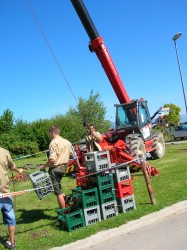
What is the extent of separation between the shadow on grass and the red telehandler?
4.62m

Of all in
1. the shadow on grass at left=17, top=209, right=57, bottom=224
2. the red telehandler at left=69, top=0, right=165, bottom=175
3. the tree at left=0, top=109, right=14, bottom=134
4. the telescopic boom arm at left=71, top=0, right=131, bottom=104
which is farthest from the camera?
the tree at left=0, top=109, right=14, bottom=134

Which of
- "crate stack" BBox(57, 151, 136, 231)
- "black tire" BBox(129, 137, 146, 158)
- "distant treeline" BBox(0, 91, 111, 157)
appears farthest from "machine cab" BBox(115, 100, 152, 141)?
"distant treeline" BBox(0, 91, 111, 157)

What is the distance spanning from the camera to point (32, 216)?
7820 mm

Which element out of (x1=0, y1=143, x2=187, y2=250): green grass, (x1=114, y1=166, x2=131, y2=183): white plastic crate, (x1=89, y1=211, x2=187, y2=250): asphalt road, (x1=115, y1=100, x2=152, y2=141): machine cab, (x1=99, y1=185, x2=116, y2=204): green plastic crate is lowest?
(x1=89, y1=211, x2=187, y2=250): asphalt road

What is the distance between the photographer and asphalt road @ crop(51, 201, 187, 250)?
5434 mm

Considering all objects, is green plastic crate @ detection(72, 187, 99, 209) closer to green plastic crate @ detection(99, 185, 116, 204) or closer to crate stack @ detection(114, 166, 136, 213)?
green plastic crate @ detection(99, 185, 116, 204)

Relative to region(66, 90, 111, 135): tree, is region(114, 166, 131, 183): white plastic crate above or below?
below

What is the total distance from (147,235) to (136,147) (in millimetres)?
6600

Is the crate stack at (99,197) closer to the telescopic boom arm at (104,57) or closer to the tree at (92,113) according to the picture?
the telescopic boom arm at (104,57)

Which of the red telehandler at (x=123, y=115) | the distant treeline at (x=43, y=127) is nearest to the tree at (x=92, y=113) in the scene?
the distant treeline at (x=43, y=127)

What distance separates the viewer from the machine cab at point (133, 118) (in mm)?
14023

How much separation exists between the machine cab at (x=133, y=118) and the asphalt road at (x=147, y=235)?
7.37 metres

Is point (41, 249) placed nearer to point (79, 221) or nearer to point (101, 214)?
point (79, 221)

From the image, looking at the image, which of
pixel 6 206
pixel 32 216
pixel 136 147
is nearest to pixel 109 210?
pixel 32 216
